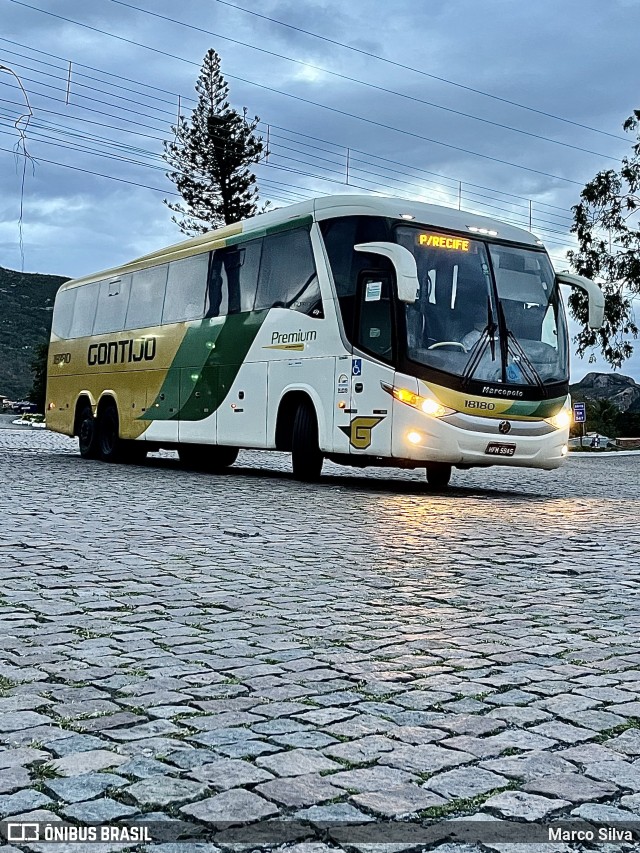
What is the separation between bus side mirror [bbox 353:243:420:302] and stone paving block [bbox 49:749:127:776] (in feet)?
37.7

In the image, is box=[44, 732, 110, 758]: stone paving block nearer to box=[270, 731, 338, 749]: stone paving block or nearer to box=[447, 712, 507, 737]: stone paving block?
box=[270, 731, 338, 749]: stone paving block

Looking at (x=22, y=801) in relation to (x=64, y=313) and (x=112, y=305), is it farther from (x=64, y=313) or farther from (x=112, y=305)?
(x=64, y=313)

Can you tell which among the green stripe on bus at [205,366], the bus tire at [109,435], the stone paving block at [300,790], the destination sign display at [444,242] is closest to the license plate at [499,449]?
the destination sign display at [444,242]

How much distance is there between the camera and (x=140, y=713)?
162 inches

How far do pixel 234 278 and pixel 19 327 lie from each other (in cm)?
11574

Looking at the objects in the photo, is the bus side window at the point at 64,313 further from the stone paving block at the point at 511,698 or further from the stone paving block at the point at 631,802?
the stone paving block at the point at 631,802

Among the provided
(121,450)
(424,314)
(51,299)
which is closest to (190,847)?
(424,314)

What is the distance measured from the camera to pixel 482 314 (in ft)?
51.8

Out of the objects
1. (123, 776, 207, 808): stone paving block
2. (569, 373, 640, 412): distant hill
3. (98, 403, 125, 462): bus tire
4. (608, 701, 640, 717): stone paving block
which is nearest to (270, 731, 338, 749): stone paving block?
(123, 776, 207, 808): stone paving block

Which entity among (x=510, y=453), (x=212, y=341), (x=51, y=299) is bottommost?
(x=510, y=453)

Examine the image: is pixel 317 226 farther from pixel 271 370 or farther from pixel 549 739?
pixel 549 739

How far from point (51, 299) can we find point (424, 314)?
127 meters

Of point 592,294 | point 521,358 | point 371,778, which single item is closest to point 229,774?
point 371,778

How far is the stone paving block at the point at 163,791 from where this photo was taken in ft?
10.5
